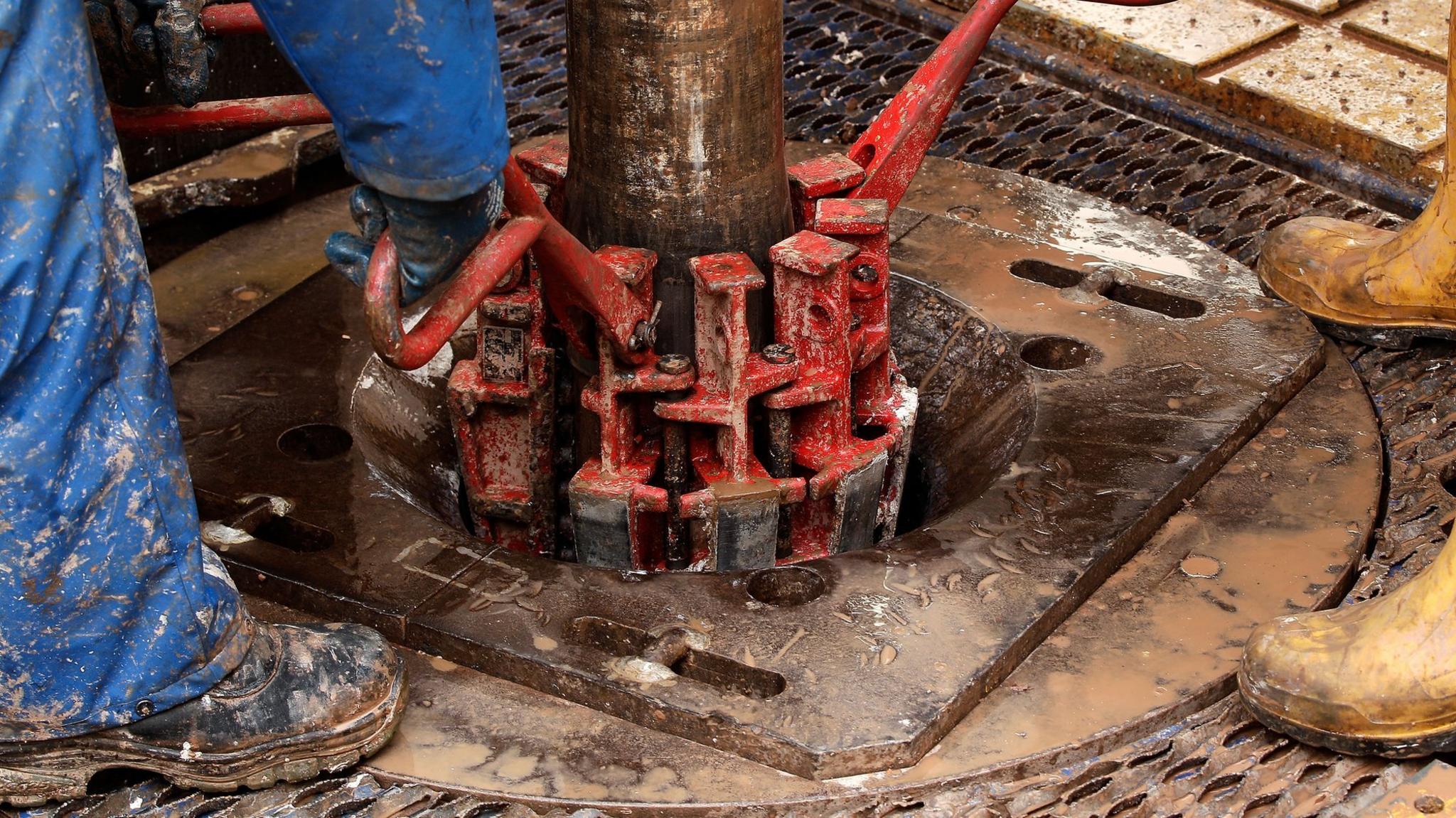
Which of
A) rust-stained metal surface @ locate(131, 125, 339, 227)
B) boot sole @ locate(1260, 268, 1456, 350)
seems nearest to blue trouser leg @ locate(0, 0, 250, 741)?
rust-stained metal surface @ locate(131, 125, 339, 227)

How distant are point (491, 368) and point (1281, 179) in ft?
6.38

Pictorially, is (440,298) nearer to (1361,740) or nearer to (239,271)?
(1361,740)

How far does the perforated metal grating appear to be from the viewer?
2.41 metres

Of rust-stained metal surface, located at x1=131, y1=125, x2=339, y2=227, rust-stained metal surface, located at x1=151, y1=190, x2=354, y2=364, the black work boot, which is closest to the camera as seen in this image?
the black work boot

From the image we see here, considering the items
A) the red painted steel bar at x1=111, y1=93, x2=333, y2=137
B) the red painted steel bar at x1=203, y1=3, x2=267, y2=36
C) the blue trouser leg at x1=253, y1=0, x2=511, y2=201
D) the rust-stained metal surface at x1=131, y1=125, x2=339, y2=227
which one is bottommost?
the rust-stained metal surface at x1=131, y1=125, x2=339, y2=227

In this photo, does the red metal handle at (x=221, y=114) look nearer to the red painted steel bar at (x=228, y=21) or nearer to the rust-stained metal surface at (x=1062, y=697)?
the red painted steel bar at (x=228, y=21)

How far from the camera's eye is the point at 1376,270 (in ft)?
11.1

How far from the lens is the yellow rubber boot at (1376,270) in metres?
3.26

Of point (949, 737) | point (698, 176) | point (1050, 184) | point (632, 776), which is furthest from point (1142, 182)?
point (632, 776)

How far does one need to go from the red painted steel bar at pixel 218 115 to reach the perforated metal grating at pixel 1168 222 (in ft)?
3.31

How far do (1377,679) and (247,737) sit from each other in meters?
1.54

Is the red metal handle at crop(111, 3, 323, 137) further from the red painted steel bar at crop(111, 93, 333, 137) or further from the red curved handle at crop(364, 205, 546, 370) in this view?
the red curved handle at crop(364, 205, 546, 370)

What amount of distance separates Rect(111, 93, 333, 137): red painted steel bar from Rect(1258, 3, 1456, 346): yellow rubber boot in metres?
1.90

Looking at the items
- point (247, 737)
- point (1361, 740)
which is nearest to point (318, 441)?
point (247, 737)
